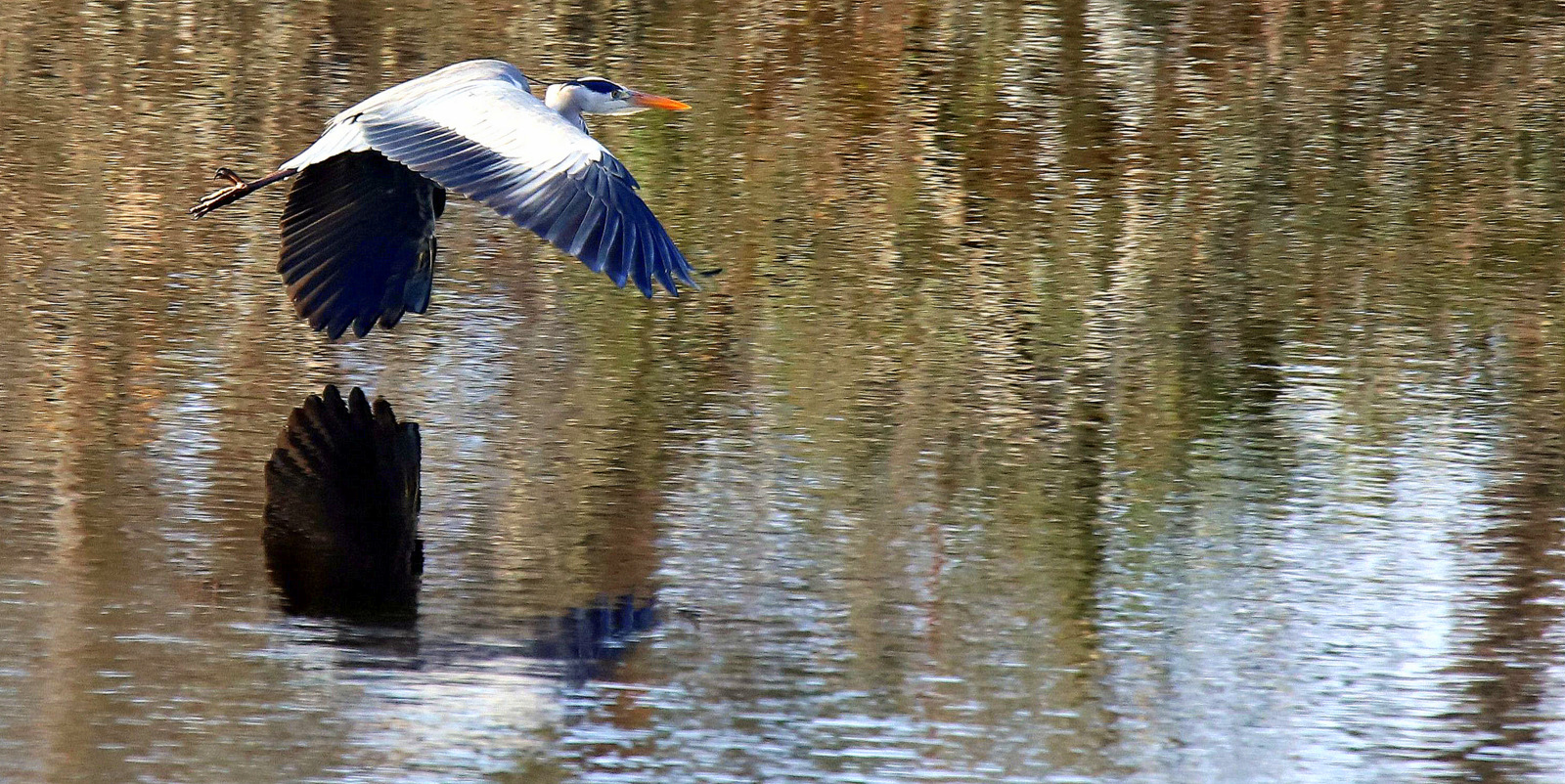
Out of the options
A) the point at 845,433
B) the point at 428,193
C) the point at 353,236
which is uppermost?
the point at 428,193

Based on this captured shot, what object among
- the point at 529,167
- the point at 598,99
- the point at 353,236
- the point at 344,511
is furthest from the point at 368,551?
the point at 598,99

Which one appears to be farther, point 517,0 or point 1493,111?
point 517,0

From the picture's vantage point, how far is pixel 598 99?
7.45 metres

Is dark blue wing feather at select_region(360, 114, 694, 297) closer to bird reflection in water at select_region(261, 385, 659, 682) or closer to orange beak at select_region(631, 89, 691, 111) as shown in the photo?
bird reflection in water at select_region(261, 385, 659, 682)

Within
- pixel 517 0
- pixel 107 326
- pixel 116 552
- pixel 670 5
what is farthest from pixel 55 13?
pixel 116 552

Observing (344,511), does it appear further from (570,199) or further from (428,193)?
(428,193)

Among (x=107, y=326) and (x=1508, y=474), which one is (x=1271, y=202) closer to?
(x=1508, y=474)

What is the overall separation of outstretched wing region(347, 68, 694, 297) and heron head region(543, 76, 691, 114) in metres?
1.05

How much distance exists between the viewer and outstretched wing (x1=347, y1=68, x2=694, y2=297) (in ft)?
17.1

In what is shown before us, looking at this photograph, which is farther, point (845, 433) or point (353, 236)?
point (353, 236)

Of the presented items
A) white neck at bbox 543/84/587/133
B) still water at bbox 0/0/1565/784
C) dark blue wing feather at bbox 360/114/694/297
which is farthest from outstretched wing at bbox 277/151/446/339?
white neck at bbox 543/84/587/133

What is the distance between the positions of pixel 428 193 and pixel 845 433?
140cm

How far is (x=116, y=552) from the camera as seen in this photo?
5.00m

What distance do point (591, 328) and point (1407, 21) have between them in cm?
686
